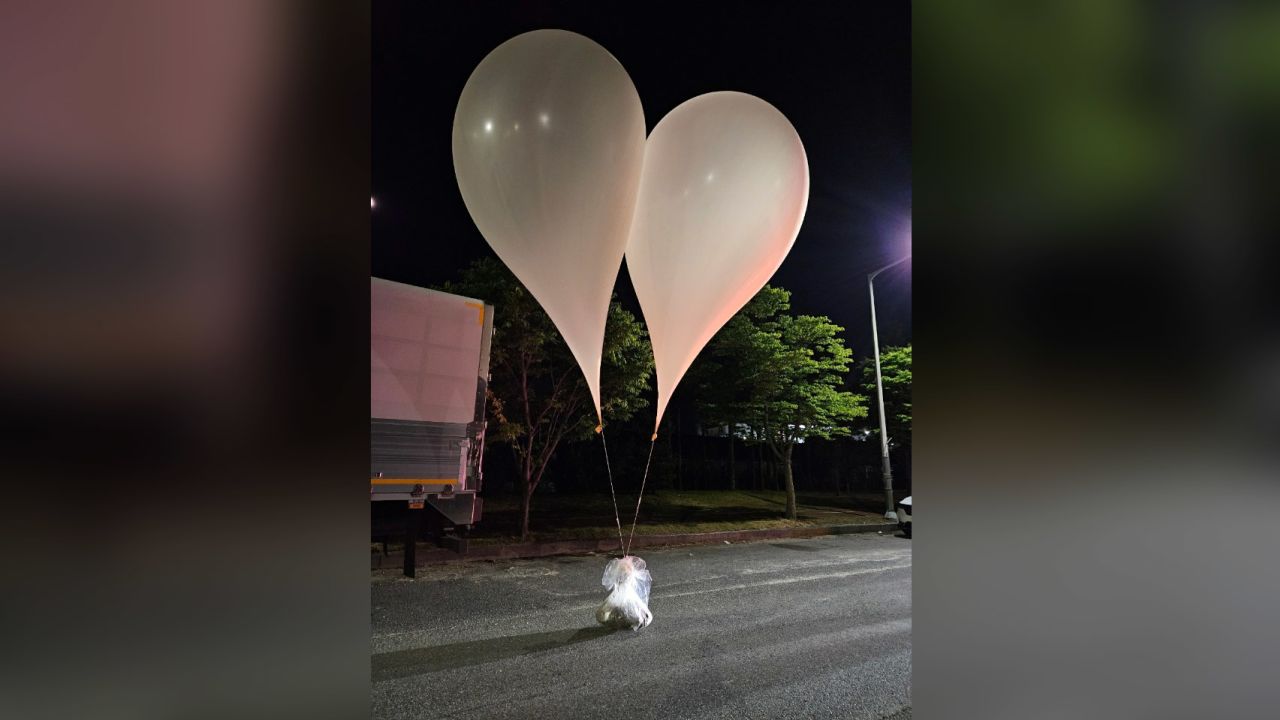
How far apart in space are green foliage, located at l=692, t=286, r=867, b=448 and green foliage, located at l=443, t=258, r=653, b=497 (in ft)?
12.0

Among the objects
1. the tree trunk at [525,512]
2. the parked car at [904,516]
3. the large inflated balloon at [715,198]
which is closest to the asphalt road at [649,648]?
the large inflated balloon at [715,198]

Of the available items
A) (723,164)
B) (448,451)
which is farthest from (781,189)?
(448,451)

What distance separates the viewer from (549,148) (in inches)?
154

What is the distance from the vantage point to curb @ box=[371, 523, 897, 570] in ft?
29.9

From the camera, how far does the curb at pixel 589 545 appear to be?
9.12 metres

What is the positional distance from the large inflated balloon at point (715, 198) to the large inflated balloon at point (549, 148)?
243 mm

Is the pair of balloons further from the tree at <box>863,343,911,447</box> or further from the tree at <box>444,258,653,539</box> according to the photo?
the tree at <box>863,343,911,447</box>

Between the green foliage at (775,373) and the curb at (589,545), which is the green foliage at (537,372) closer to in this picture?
the curb at (589,545)
